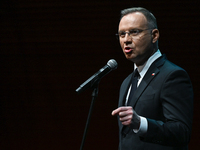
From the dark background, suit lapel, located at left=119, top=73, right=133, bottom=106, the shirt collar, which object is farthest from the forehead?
the dark background

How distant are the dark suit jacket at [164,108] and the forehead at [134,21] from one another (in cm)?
24

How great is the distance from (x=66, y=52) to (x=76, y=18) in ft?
1.42

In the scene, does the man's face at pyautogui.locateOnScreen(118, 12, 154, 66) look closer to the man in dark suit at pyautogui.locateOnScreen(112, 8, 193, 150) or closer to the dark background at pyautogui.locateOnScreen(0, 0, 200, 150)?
the man in dark suit at pyautogui.locateOnScreen(112, 8, 193, 150)

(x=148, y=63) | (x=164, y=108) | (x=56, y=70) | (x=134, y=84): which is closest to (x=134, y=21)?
(x=148, y=63)

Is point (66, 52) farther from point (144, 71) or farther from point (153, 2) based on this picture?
point (144, 71)

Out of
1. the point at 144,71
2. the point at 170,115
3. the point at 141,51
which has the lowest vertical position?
the point at 170,115

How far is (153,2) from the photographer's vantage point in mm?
3102

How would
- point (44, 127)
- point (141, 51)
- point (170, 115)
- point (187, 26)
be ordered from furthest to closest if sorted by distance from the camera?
point (44, 127)
point (187, 26)
point (141, 51)
point (170, 115)

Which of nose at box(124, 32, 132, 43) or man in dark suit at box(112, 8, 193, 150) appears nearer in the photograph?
man in dark suit at box(112, 8, 193, 150)

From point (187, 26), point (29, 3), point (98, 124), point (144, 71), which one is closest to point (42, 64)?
point (29, 3)

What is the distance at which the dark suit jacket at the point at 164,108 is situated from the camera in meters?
1.24

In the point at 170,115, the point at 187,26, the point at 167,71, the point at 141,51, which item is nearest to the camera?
the point at 170,115

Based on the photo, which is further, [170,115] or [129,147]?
[129,147]

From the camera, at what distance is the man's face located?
4.91 ft
